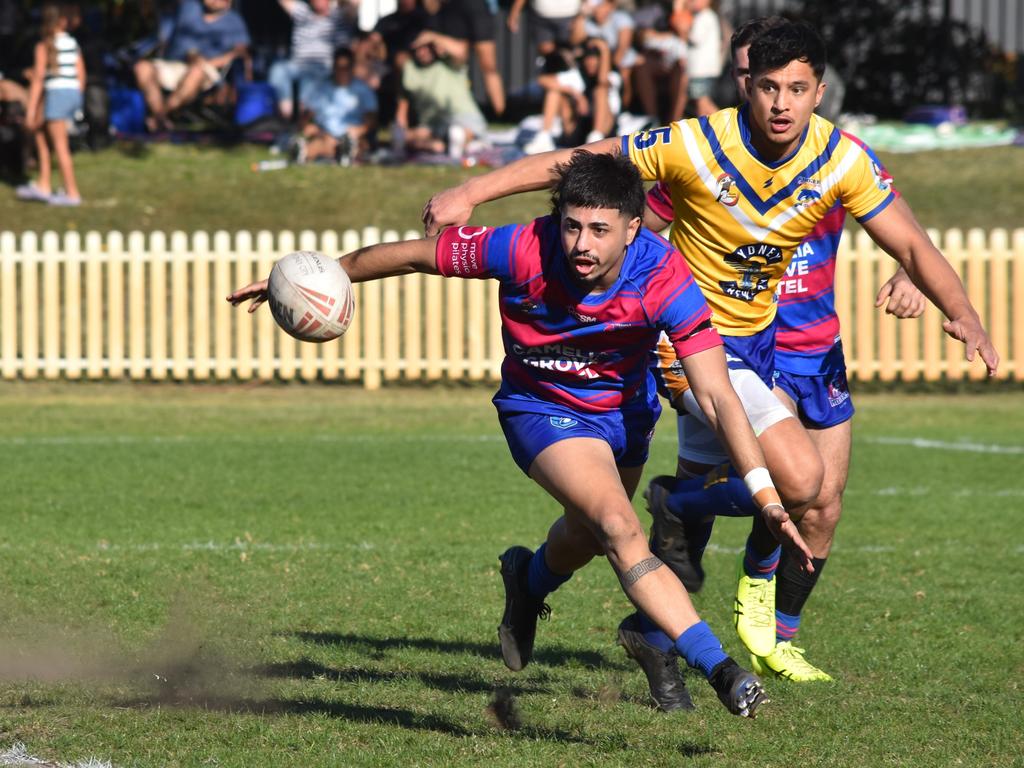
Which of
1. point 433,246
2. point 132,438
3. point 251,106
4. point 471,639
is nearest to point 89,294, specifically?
point 132,438

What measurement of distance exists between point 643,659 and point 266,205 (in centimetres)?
1519

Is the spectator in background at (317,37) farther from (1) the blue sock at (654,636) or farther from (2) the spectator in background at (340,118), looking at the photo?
(1) the blue sock at (654,636)

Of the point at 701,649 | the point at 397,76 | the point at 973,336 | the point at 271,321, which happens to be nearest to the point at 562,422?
the point at 701,649

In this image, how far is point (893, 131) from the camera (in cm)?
2323

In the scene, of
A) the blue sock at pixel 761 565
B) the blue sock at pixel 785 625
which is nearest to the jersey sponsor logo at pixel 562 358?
the blue sock at pixel 761 565

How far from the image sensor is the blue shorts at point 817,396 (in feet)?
21.5

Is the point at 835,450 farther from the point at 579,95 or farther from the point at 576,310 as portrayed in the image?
the point at 579,95

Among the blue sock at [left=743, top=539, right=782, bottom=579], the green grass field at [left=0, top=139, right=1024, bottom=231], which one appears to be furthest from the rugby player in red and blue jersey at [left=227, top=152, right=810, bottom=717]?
the green grass field at [left=0, top=139, right=1024, bottom=231]

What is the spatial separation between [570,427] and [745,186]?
1230mm

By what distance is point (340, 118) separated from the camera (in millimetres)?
21234

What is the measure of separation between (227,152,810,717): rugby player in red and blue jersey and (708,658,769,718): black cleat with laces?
4cm

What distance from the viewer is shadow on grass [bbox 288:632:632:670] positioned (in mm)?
6496

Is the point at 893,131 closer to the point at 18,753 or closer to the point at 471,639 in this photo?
the point at 471,639

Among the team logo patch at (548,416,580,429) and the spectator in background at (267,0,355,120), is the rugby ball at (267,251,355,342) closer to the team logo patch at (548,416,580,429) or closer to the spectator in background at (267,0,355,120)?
the team logo patch at (548,416,580,429)
